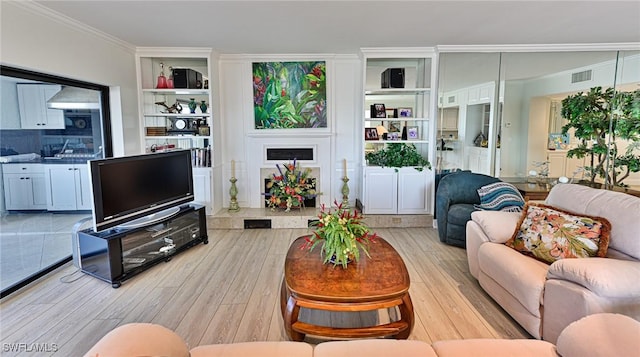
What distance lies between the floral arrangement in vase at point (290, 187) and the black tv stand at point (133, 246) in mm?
1364

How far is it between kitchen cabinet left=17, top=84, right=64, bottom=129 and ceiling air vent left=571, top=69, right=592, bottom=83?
657cm

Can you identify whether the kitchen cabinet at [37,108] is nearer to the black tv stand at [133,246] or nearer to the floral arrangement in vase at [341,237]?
the black tv stand at [133,246]

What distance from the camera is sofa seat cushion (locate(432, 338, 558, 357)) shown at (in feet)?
4.87

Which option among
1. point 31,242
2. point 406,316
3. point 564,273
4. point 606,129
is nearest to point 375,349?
point 406,316

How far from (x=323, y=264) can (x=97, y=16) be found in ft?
10.6

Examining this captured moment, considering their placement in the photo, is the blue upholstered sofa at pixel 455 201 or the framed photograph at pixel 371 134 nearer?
the blue upholstered sofa at pixel 455 201

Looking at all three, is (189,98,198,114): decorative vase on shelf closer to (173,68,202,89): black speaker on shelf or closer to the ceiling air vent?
(173,68,202,89): black speaker on shelf

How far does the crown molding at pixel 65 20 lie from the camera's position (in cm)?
298

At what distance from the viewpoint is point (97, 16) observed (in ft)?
11.1

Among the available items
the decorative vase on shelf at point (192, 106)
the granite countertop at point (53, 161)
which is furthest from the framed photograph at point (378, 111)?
the granite countertop at point (53, 161)

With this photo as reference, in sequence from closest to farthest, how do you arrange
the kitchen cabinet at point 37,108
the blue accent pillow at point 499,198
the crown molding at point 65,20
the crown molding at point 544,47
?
the crown molding at point 65,20, the kitchen cabinet at point 37,108, the blue accent pillow at point 499,198, the crown molding at point 544,47

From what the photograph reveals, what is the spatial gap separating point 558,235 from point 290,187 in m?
3.48

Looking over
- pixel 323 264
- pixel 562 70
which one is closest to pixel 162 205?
pixel 323 264

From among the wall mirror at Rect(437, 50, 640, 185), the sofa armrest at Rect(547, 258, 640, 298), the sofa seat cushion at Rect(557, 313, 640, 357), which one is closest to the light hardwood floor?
the sofa armrest at Rect(547, 258, 640, 298)
